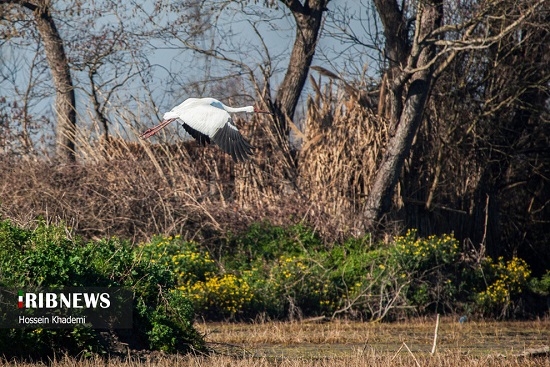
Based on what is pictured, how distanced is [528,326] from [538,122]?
5958 millimetres

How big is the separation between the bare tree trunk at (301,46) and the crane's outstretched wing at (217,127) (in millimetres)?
6171

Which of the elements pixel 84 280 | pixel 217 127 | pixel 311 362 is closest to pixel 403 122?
pixel 217 127

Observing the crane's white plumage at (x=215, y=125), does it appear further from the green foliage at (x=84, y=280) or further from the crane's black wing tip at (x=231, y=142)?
the green foliage at (x=84, y=280)

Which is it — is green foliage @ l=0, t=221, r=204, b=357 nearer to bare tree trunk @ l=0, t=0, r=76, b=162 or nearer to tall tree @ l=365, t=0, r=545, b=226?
tall tree @ l=365, t=0, r=545, b=226

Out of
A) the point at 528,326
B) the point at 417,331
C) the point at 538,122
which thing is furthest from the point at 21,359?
the point at 538,122

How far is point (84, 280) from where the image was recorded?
7.54 m

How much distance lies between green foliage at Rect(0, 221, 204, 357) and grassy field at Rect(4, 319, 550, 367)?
7.9 inches

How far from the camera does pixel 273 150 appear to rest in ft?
52.1

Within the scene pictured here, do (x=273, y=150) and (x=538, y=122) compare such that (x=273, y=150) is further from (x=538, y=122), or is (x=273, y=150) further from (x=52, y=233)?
(x=52, y=233)

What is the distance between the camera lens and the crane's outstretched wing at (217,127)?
11.1m

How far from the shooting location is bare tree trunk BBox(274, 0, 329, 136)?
17438mm

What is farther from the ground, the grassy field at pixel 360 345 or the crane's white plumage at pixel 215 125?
the crane's white plumage at pixel 215 125

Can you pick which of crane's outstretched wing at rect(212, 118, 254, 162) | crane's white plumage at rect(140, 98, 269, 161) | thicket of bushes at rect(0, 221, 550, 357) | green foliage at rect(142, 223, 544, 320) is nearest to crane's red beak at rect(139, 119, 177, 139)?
crane's white plumage at rect(140, 98, 269, 161)

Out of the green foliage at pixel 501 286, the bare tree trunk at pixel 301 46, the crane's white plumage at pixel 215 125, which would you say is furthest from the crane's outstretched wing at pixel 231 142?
the bare tree trunk at pixel 301 46
